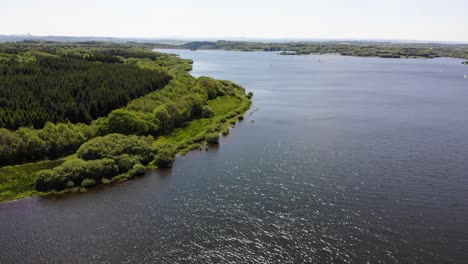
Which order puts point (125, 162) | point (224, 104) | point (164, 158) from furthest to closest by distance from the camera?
1. point (224, 104)
2. point (164, 158)
3. point (125, 162)

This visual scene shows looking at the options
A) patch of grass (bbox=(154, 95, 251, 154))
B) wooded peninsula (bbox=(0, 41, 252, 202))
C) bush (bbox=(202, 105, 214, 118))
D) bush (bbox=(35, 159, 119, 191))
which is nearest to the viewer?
bush (bbox=(35, 159, 119, 191))

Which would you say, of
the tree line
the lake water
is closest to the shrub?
the lake water

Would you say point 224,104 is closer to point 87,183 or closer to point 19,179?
point 87,183

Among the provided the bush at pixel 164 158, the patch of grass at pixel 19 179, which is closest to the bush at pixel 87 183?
the patch of grass at pixel 19 179

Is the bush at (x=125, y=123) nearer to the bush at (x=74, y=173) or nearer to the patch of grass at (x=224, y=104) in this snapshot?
the bush at (x=74, y=173)

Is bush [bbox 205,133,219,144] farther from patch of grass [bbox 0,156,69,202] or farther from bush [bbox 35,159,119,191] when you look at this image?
→ patch of grass [bbox 0,156,69,202]

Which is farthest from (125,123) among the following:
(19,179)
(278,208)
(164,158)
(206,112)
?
(278,208)
